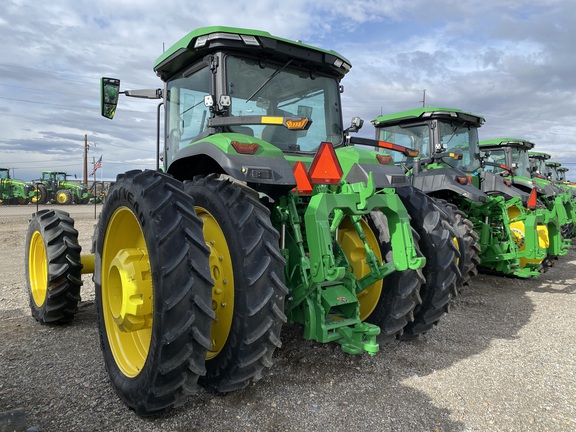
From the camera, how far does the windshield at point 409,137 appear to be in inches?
282

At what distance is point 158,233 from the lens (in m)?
2.30

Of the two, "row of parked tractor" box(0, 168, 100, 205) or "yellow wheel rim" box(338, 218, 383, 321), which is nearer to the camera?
"yellow wheel rim" box(338, 218, 383, 321)

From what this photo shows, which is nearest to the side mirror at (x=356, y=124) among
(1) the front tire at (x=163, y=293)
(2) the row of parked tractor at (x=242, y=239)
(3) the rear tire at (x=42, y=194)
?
(2) the row of parked tractor at (x=242, y=239)

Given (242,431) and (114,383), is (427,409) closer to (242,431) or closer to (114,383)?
(242,431)

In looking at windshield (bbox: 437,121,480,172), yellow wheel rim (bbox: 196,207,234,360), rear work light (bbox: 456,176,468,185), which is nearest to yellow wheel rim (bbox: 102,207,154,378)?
Result: yellow wheel rim (bbox: 196,207,234,360)

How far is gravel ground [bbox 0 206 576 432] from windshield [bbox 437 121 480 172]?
3.45m

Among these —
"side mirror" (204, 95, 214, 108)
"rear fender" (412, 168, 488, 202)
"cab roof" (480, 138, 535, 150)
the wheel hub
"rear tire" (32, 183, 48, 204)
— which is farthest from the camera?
"rear tire" (32, 183, 48, 204)

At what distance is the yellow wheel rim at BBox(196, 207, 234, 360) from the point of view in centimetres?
265

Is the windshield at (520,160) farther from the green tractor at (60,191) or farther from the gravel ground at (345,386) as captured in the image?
the green tractor at (60,191)

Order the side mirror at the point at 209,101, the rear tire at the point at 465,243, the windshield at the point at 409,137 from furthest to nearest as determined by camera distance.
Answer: the windshield at the point at 409,137 < the rear tire at the point at 465,243 < the side mirror at the point at 209,101

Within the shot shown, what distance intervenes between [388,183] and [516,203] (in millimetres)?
4400

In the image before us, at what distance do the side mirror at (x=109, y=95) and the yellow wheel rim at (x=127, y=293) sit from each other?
1.42m

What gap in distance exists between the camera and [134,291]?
8.17ft

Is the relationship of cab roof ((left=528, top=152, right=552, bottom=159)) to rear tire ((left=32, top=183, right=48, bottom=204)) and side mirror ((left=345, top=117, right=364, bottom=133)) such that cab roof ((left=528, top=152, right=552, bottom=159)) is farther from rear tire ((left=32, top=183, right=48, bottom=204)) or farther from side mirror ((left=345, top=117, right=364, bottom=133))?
rear tire ((left=32, top=183, right=48, bottom=204))
